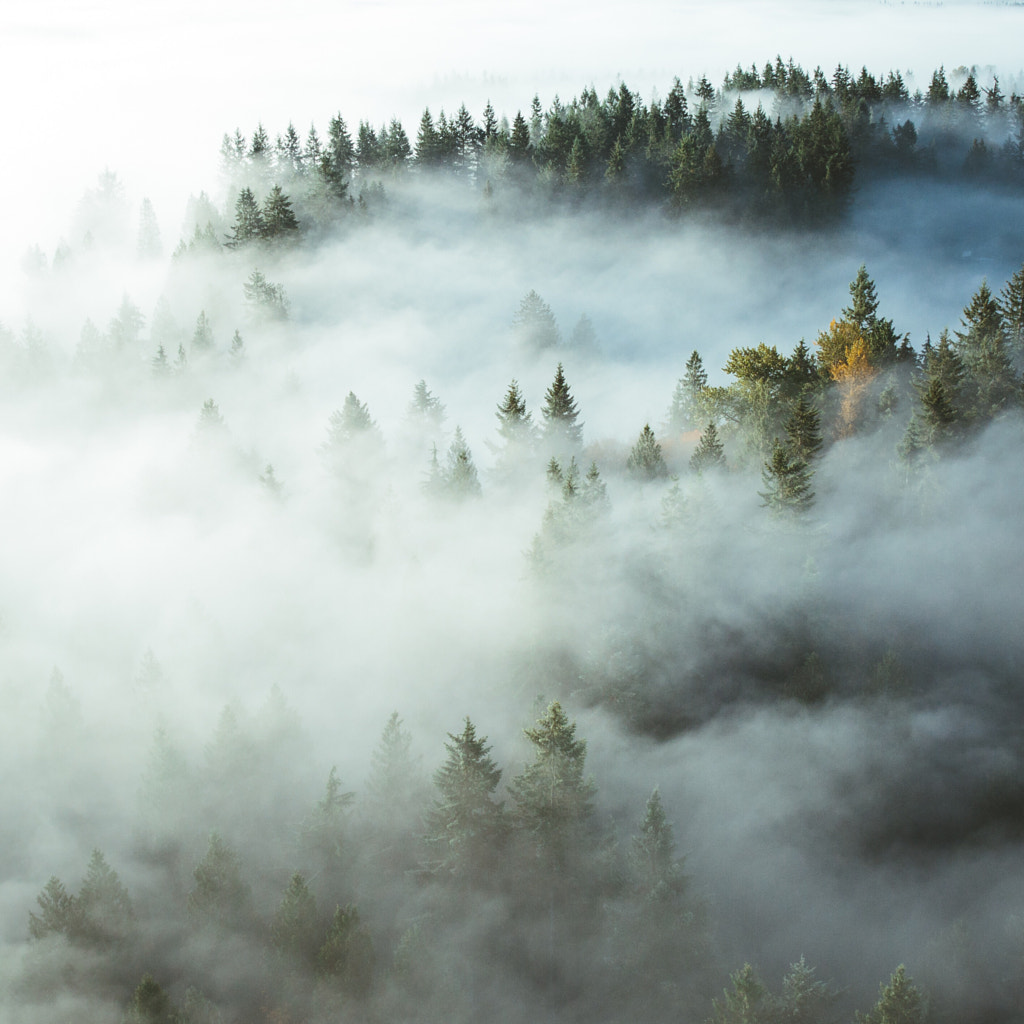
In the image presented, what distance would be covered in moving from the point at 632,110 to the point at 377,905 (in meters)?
117

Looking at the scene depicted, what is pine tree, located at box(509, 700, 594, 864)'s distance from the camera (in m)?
46.4

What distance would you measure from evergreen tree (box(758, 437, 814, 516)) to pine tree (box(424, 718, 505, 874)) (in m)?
22.5

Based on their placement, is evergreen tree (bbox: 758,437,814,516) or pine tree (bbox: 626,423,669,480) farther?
pine tree (bbox: 626,423,669,480)

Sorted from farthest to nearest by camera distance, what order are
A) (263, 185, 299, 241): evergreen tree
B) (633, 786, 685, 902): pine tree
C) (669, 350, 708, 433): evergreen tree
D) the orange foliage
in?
1. (263, 185, 299, 241): evergreen tree
2. (669, 350, 708, 433): evergreen tree
3. the orange foliage
4. (633, 786, 685, 902): pine tree

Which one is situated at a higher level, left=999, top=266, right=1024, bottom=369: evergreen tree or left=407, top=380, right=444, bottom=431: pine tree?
left=999, top=266, right=1024, bottom=369: evergreen tree

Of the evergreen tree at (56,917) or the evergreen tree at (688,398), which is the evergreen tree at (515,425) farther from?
the evergreen tree at (56,917)

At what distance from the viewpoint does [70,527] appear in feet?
332

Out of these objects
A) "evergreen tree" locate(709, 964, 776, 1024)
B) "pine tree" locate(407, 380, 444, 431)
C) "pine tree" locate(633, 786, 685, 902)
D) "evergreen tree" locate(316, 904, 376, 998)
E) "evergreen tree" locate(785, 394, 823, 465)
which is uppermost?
"evergreen tree" locate(785, 394, 823, 465)

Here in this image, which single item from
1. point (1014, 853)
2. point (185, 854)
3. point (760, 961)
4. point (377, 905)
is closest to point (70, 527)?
point (185, 854)

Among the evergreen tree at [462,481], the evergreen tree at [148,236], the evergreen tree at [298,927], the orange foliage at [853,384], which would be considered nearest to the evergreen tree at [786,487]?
the orange foliage at [853,384]

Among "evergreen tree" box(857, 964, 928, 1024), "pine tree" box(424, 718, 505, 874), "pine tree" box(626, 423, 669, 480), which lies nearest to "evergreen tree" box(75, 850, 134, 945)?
"pine tree" box(424, 718, 505, 874)

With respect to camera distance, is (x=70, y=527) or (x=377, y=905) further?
(x=70, y=527)

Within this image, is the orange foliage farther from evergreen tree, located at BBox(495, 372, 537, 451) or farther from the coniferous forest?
evergreen tree, located at BBox(495, 372, 537, 451)

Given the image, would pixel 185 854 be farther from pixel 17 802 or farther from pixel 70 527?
pixel 70 527
